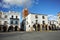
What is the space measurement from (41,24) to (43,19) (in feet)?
9.59

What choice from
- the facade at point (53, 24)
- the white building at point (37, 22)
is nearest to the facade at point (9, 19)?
the white building at point (37, 22)

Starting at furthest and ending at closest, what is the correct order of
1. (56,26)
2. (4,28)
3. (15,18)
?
(56,26) → (15,18) → (4,28)

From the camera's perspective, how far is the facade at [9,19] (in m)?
50.0

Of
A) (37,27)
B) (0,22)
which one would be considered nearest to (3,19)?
(0,22)

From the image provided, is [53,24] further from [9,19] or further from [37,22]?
[9,19]

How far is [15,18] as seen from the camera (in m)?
52.4

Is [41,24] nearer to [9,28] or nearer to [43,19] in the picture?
[43,19]

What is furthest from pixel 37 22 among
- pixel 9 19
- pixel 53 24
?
pixel 9 19

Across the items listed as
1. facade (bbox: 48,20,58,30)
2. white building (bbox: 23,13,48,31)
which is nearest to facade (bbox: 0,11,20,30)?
white building (bbox: 23,13,48,31)

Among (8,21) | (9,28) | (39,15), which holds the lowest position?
(9,28)

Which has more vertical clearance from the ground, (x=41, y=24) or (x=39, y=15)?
(x=39, y=15)

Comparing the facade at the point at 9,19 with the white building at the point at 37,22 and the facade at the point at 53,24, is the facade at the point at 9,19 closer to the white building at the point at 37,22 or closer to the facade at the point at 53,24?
the white building at the point at 37,22

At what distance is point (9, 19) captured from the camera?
5103 centimetres

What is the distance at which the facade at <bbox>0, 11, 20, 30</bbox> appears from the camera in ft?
164
